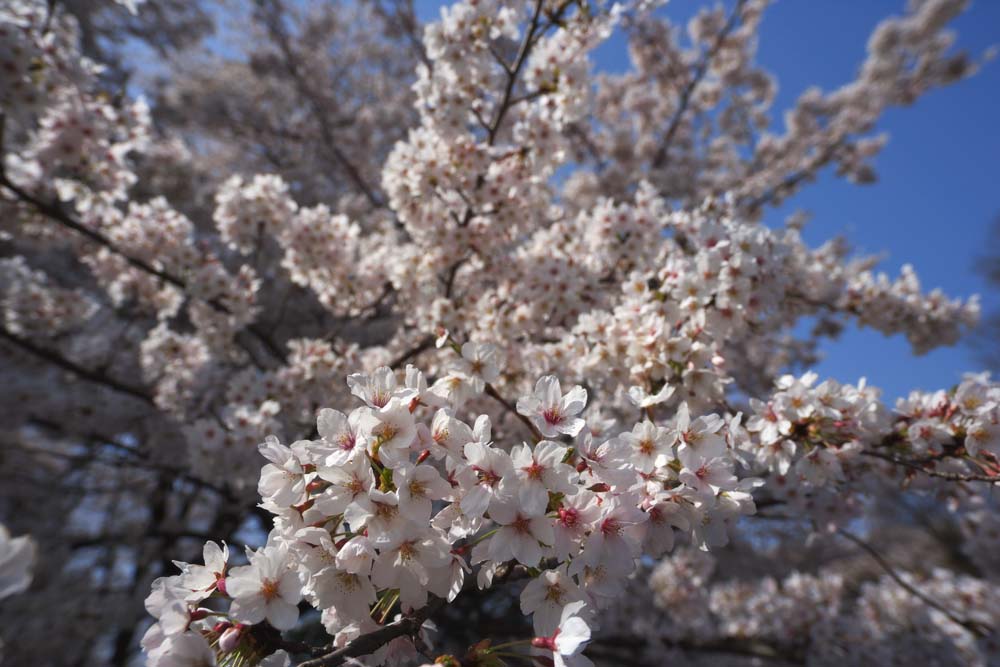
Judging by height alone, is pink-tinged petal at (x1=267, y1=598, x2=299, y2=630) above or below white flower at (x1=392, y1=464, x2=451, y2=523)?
below

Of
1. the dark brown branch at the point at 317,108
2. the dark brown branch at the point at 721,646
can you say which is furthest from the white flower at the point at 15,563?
the dark brown branch at the point at 317,108

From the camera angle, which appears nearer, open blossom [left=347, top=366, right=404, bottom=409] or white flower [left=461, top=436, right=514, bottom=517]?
white flower [left=461, top=436, right=514, bottom=517]

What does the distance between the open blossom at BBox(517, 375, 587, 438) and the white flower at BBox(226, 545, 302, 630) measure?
28.6 inches

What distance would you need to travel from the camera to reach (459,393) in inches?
65.8

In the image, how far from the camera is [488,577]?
136cm

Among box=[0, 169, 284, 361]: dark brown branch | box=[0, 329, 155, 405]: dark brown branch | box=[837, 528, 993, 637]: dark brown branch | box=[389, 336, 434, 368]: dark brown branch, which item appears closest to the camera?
box=[837, 528, 993, 637]: dark brown branch

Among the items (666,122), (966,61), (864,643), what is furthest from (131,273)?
(966,61)

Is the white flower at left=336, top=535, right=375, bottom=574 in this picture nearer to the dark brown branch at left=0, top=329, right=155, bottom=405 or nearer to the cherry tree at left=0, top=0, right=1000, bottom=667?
the cherry tree at left=0, top=0, right=1000, bottom=667

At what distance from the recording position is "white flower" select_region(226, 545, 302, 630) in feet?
3.84

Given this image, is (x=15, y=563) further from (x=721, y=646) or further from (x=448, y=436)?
(x=721, y=646)

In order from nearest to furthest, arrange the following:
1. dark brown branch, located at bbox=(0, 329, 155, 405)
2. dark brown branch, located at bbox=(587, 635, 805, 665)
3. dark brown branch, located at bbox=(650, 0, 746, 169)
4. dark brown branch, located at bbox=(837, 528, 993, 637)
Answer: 1. dark brown branch, located at bbox=(837, 528, 993, 637)
2. dark brown branch, located at bbox=(0, 329, 155, 405)
3. dark brown branch, located at bbox=(587, 635, 805, 665)
4. dark brown branch, located at bbox=(650, 0, 746, 169)

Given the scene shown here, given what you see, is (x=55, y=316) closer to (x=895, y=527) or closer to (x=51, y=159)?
(x=51, y=159)

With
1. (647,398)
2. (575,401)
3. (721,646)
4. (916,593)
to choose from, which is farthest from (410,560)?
(721,646)

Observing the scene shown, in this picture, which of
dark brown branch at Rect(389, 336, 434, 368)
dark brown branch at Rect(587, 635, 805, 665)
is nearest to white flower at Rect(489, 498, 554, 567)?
dark brown branch at Rect(389, 336, 434, 368)
